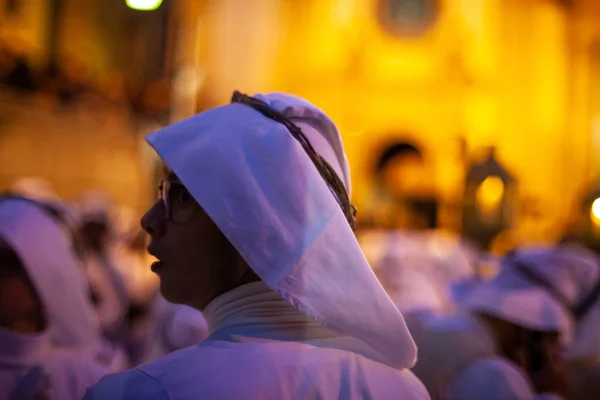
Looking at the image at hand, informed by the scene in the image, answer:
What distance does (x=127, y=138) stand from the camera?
47.2ft

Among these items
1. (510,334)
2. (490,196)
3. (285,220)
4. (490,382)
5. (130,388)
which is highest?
(285,220)

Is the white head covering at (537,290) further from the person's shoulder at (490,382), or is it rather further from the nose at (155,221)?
the nose at (155,221)

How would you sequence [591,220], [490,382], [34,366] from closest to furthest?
[34,366], [490,382], [591,220]

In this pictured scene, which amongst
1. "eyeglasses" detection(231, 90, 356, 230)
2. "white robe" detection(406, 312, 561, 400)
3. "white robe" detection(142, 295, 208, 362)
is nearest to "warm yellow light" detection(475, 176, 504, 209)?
"white robe" detection(142, 295, 208, 362)

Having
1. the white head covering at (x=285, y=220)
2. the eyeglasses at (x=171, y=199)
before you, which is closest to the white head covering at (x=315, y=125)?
the white head covering at (x=285, y=220)

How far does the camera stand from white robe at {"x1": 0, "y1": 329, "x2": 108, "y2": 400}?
2820 mm

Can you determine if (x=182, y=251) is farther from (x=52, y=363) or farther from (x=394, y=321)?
(x=52, y=363)

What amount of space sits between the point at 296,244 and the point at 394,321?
30 centimetres

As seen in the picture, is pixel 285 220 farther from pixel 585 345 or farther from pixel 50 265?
pixel 585 345

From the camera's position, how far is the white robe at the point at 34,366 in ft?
9.25

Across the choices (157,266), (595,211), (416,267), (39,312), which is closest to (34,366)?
(39,312)

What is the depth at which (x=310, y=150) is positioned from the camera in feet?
6.36

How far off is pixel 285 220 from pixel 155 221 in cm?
36

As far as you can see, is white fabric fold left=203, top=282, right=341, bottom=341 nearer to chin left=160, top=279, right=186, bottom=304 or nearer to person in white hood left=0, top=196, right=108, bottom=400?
chin left=160, top=279, right=186, bottom=304
